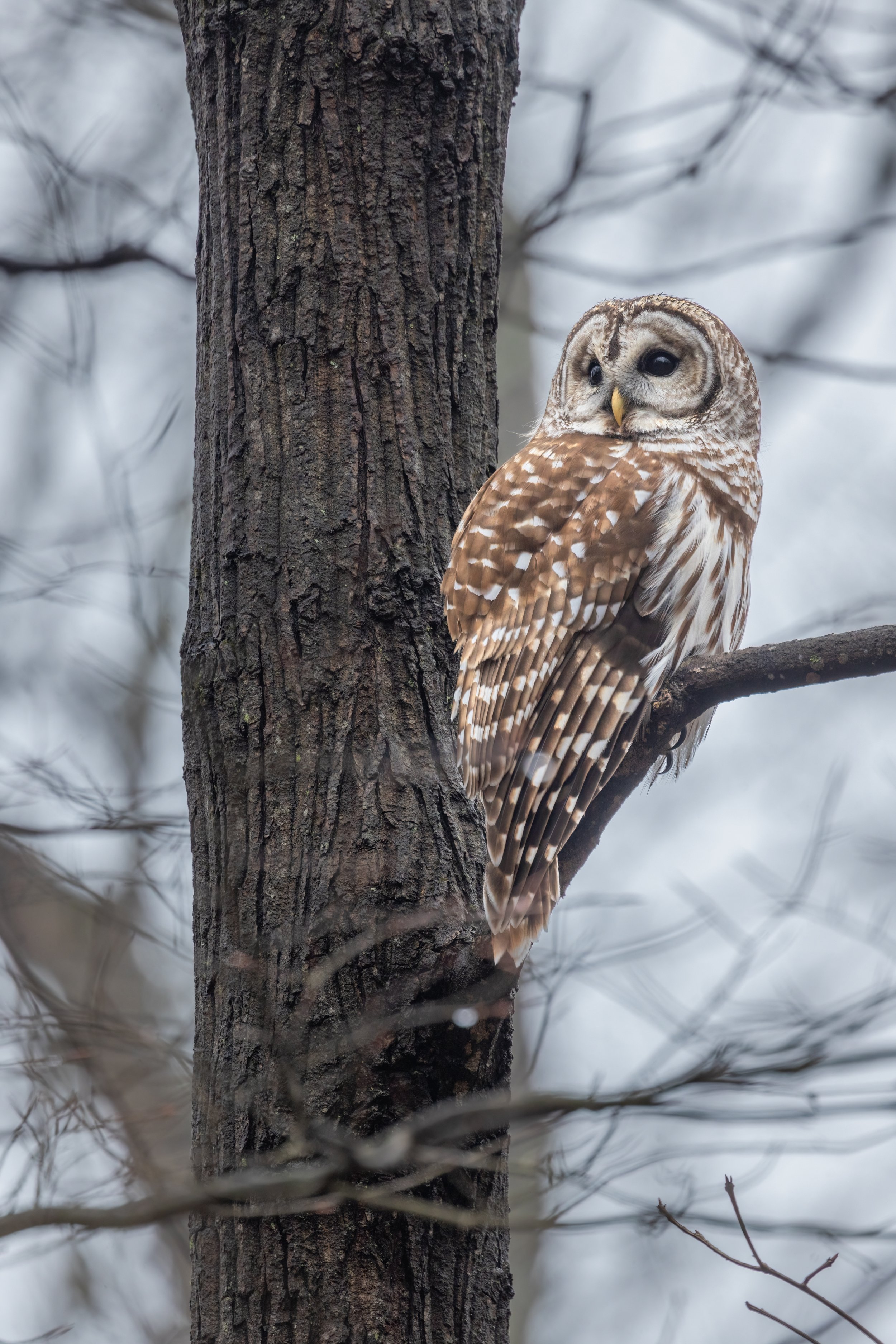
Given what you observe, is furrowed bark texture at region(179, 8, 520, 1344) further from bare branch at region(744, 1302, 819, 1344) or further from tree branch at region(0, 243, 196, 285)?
tree branch at region(0, 243, 196, 285)

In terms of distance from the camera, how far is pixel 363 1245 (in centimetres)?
207

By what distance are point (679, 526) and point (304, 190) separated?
115 cm

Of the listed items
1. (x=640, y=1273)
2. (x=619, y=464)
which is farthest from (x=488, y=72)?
(x=640, y=1273)

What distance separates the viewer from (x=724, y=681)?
2.13 m

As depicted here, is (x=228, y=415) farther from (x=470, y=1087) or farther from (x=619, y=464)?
(x=470, y=1087)

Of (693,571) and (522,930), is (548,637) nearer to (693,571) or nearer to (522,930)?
(693,571)

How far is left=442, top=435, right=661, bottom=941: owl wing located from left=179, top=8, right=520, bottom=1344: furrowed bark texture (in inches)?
3.5

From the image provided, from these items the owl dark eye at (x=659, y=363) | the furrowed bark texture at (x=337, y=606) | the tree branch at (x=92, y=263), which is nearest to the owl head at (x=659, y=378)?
the owl dark eye at (x=659, y=363)

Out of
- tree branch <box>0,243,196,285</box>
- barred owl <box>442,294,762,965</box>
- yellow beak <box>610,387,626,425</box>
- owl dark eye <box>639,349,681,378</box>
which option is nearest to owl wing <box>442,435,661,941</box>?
barred owl <box>442,294,762,965</box>

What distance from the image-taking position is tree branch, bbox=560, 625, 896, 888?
198 cm

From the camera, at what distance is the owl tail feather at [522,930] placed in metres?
2.11

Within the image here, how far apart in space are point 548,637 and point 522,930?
89 cm

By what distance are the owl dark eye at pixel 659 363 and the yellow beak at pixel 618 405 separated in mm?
131

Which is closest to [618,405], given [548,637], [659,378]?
[659,378]
